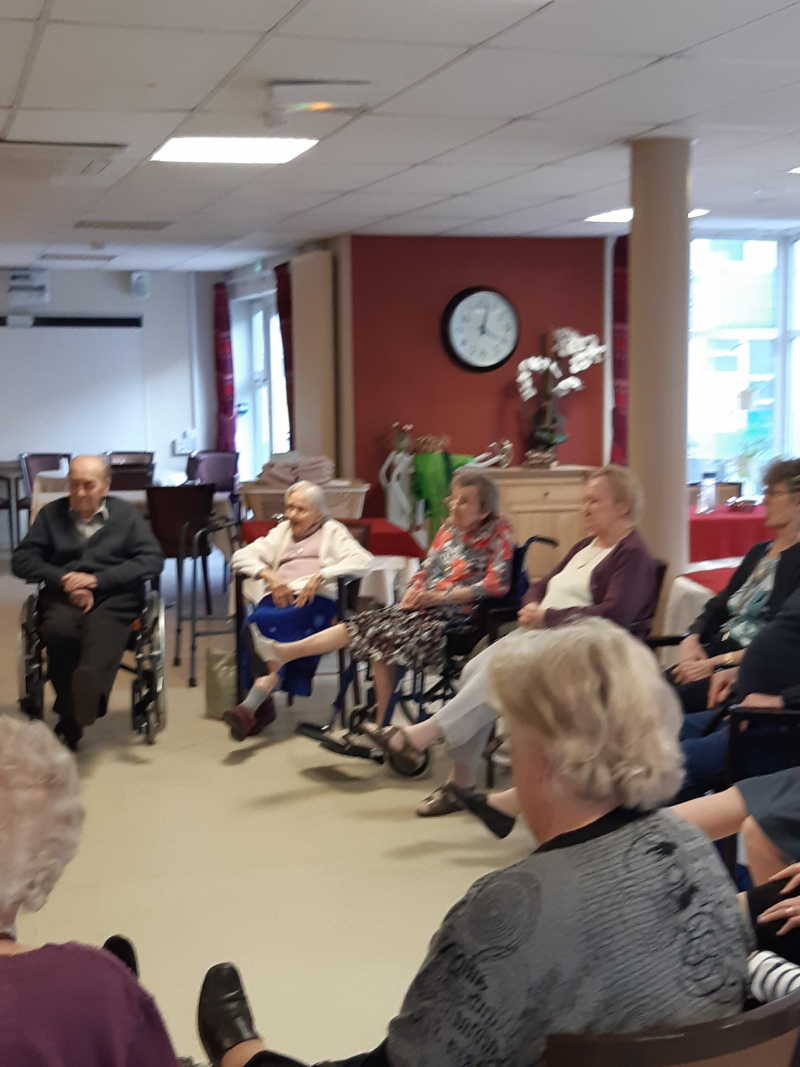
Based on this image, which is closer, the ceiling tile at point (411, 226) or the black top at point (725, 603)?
the black top at point (725, 603)

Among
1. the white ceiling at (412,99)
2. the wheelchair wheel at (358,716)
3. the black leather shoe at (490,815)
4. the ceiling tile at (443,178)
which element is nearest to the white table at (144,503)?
the white ceiling at (412,99)

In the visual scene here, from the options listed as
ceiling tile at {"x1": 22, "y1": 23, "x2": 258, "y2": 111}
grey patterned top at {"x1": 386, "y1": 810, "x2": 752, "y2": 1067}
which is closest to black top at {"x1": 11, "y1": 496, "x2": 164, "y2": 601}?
ceiling tile at {"x1": 22, "y1": 23, "x2": 258, "y2": 111}

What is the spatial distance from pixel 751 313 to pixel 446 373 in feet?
9.48

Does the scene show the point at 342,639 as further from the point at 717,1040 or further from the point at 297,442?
the point at 297,442

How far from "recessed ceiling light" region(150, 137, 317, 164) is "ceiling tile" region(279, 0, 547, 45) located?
1664 mm

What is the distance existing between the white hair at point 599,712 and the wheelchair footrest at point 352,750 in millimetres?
2945

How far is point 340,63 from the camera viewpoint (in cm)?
423

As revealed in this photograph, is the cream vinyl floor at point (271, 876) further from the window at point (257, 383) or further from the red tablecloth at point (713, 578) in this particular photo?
the window at point (257, 383)

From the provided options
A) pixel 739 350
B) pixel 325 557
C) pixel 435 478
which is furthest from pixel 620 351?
pixel 325 557

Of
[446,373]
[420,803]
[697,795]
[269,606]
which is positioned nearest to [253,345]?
[446,373]

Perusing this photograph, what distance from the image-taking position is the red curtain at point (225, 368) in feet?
41.2

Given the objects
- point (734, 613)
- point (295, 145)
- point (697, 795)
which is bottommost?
point (697, 795)

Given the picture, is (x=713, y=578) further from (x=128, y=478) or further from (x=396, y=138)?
(x=128, y=478)

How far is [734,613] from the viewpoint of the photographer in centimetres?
400
